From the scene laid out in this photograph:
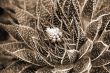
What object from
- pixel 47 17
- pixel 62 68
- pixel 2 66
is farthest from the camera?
pixel 2 66

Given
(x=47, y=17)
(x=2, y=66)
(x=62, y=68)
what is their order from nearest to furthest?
1. (x=62, y=68)
2. (x=47, y=17)
3. (x=2, y=66)

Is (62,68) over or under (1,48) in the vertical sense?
under

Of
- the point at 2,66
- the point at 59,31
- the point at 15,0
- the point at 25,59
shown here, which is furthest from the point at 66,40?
the point at 15,0

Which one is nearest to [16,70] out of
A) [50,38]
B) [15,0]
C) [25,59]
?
[25,59]

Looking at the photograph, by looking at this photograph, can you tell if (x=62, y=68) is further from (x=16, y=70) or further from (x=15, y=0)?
(x=15, y=0)

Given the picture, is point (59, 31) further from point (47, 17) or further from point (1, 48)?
point (1, 48)

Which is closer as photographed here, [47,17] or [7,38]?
[47,17]

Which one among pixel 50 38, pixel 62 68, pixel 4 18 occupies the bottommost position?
pixel 62 68
